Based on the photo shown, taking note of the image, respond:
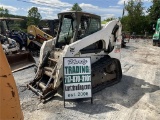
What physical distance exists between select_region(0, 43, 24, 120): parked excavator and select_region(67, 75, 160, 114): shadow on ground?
10.4 feet

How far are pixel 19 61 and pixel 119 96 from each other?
5459 mm

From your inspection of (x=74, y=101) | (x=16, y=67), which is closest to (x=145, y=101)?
(x=74, y=101)

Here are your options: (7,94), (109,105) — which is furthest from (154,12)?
(7,94)

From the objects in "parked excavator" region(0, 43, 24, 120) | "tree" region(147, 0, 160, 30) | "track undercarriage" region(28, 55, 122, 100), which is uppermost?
"tree" region(147, 0, 160, 30)

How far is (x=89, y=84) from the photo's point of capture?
Result: 5832mm

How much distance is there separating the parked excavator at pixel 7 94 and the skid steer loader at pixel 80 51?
3.53 metres

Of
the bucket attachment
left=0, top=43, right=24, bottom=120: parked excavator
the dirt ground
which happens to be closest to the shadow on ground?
the dirt ground

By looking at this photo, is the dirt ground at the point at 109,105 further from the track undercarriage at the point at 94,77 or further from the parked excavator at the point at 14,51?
the parked excavator at the point at 14,51

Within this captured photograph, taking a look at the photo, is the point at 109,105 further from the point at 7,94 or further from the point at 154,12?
the point at 154,12

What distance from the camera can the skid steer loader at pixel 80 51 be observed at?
239 inches

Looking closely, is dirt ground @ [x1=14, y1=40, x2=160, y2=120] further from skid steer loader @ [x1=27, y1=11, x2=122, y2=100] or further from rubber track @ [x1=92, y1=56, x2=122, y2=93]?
skid steer loader @ [x1=27, y1=11, x2=122, y2=100]

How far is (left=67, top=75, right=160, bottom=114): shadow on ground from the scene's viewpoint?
18.1ft

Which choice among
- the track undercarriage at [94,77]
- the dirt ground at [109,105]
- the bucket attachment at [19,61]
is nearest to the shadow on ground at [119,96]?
the dirt ground at [109,105]

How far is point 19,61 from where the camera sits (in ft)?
32.5
